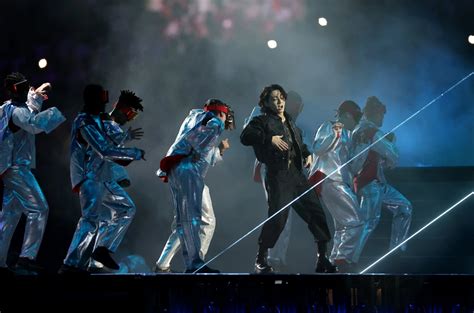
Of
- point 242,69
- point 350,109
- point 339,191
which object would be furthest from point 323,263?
point 242,69

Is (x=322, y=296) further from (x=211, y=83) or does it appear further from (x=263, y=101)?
(x=211, y=83)

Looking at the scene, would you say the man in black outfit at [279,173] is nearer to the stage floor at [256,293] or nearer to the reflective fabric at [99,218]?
the reflective fabric at [99,218]

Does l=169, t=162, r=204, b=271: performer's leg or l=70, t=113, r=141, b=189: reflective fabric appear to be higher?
l=70, t=113, r=141, b=189: reflective fabric

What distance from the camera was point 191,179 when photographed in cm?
687

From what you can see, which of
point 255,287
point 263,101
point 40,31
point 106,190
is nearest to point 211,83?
point 40,31

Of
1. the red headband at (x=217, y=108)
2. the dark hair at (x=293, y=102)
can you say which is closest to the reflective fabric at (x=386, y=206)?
the dark hair at (x=293, y=102)

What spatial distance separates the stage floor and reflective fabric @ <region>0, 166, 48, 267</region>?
39.9 inches

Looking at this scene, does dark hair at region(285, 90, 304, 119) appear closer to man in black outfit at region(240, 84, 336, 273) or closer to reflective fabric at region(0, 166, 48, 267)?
man in black outfit at region(240, 84, 336, 273)

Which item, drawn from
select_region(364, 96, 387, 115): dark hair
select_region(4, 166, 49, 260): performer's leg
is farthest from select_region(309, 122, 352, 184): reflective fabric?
select_region(4, 166, 49, 260): performer's leg

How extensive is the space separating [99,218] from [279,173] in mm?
1906

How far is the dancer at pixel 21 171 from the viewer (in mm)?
6664

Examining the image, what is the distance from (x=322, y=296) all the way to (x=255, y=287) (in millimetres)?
524

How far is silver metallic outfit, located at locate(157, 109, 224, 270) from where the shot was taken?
6.79 meters

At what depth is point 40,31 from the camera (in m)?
10.7
